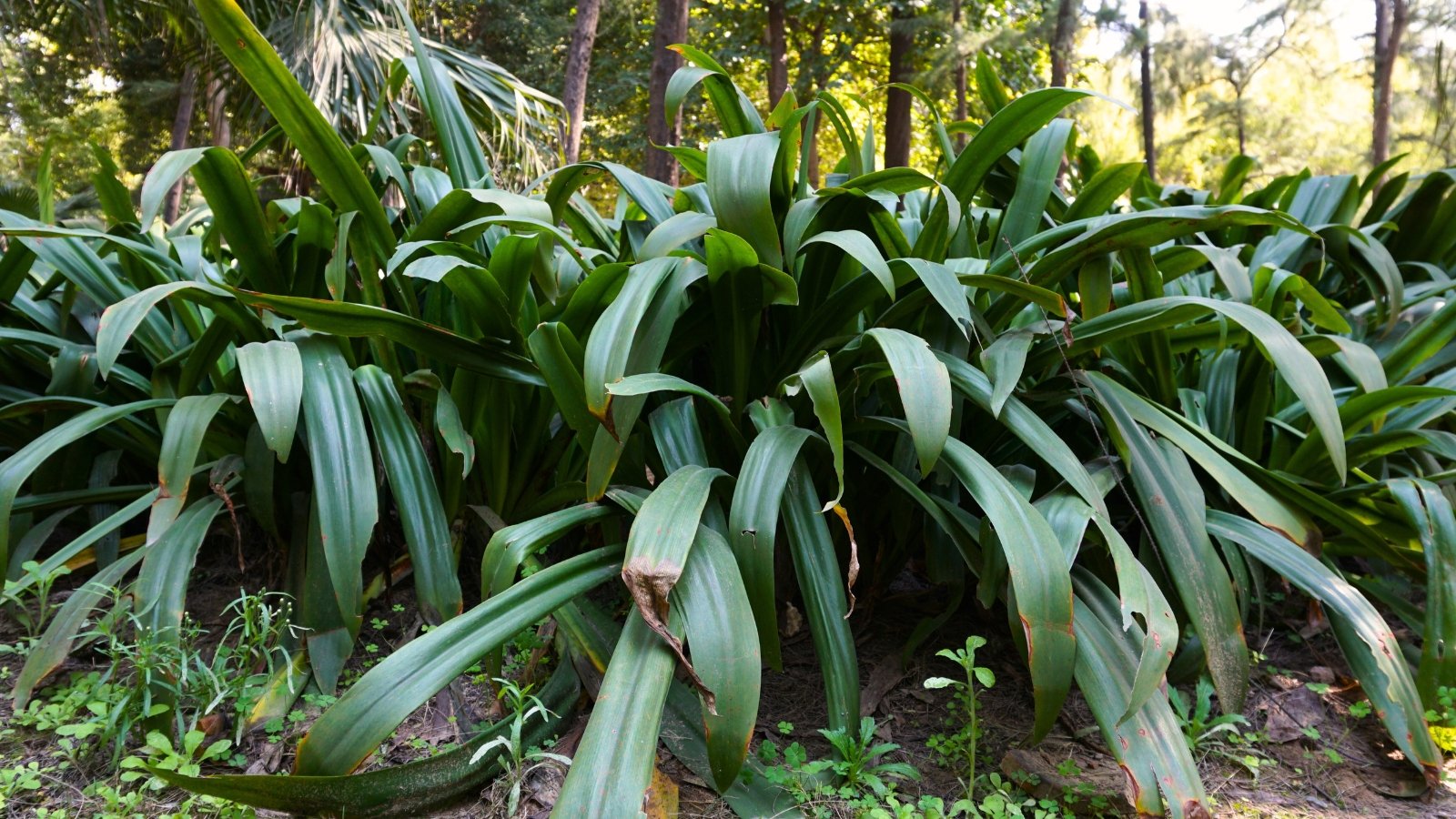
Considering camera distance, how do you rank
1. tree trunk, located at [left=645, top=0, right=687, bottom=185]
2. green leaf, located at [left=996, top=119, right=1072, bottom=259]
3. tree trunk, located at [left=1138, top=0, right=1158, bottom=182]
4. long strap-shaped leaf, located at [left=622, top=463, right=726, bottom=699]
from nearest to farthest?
long strap-shaped leaf, located at [left=622, top=463, right=726, bottom=699] → green leaf, located at [left=996, top=119, right=1072, bottom=259] → tree trunk, located at [left=645, top=0, right=687, bottom=185] → tree trunk, located at [left=1138, top=0, right=1158, bottom=182]

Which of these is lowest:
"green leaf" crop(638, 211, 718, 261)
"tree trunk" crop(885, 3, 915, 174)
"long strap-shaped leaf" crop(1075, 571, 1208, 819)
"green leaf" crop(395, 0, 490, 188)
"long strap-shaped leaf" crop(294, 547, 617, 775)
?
"long strap-shaped leaf" crop(1075, 571, 1208, 819)

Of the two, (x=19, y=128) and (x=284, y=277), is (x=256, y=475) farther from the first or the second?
(x=19, y=128)

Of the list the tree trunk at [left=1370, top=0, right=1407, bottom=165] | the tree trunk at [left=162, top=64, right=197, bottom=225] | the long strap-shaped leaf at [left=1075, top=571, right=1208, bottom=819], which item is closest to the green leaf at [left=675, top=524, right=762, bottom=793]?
the long strap-shaped leaf at [left=1075, top=571, right=1208, bottom=819]

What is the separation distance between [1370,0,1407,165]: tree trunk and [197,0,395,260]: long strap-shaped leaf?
34.9ft

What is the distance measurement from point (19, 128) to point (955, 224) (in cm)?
1910

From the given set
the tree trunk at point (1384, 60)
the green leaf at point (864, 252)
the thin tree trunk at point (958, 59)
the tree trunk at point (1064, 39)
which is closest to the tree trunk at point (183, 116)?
the thin tree trunk at point (958, 59)

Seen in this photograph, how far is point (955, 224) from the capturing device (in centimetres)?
137

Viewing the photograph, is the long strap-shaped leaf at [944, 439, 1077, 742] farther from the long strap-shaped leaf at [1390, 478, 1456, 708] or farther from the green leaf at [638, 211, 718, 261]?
the long strap-shaped leaf at [1390, 478, 1456, 708]

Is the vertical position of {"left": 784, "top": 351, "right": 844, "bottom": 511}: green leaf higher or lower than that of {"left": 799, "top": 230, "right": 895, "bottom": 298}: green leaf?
lower

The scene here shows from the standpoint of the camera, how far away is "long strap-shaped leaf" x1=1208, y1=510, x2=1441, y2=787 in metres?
1.17

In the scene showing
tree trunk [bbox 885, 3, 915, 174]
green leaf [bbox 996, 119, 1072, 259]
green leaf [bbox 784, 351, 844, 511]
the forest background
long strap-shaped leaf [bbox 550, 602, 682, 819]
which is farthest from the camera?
tree trunk [bbox 885, 3, 915, 174]

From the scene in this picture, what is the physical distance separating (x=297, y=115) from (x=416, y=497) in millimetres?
624

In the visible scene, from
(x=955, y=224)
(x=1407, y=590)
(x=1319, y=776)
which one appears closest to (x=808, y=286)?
(x=955, y=224)

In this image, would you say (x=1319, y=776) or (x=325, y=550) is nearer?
(x=325, y=550)
